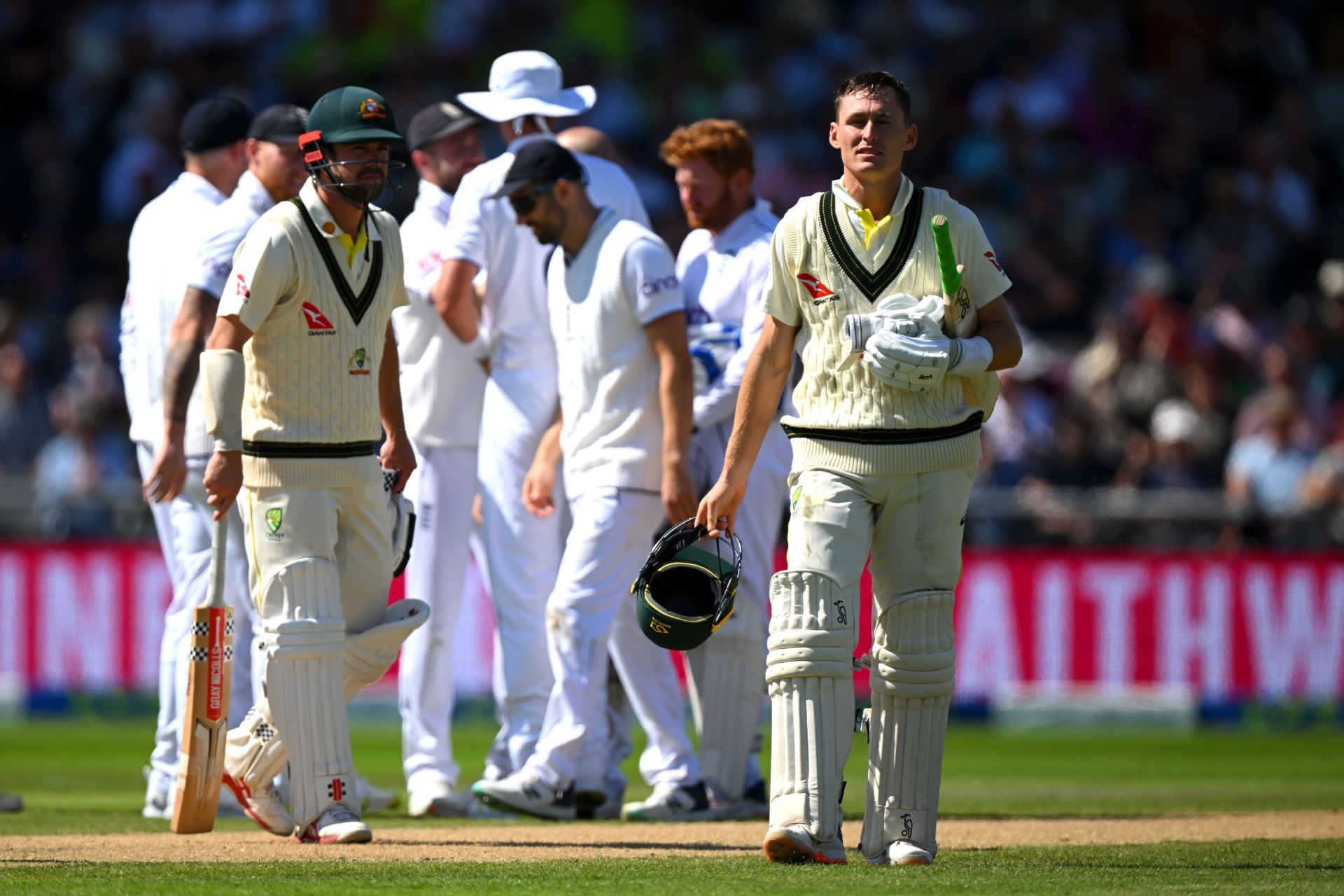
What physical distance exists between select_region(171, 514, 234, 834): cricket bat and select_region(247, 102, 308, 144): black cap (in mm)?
2016

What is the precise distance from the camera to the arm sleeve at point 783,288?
6.05m

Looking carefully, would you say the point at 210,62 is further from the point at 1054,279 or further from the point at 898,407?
the point at 898,407

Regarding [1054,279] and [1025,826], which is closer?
[1025,826]

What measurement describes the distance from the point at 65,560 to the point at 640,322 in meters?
6.98

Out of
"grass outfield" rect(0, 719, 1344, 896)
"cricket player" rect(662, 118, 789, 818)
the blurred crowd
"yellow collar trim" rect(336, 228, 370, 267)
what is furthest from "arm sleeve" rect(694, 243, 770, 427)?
the blurred crowd

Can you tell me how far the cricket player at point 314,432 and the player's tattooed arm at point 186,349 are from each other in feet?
2.86

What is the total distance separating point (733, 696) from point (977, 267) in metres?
2.79

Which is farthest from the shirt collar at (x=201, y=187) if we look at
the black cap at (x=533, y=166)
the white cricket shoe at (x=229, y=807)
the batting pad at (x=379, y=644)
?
the white cricket shoe at (x=229, y=807)

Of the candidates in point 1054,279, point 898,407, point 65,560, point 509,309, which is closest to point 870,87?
point 898,407

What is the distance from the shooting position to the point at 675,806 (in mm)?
7984

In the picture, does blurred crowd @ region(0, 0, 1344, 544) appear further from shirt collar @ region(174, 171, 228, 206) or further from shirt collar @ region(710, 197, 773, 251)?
shirt collar @ region(174, 171, 228, 206)

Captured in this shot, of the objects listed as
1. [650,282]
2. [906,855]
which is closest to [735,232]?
[650,282]

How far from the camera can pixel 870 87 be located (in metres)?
5.93

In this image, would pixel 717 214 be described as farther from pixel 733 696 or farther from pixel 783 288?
pixel 783 288
